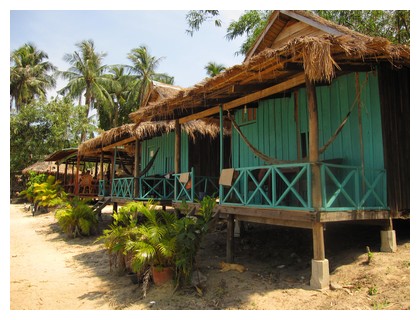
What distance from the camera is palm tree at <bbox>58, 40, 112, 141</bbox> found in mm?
28433

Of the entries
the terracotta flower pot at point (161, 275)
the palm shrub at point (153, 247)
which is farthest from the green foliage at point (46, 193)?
the terracotta flower pot at point (161, 275)

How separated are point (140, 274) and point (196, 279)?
1.04 meters

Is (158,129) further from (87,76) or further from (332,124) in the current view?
(87,76)

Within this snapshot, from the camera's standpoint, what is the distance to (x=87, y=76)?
95.1 feet

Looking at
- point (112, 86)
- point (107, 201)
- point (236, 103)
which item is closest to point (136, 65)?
point (112, 86)

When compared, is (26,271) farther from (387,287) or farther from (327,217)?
(387,287)

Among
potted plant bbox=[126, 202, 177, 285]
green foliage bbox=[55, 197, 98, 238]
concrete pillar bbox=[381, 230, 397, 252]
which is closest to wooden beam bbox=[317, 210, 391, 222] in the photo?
concrete pillar bbox=[381, 230, 397, 252]

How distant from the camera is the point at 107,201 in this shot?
12.6m

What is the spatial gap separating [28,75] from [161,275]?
102ft

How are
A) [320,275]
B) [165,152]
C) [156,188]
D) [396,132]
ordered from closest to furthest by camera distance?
[320,275], [396,132], [156,188], [165,152]

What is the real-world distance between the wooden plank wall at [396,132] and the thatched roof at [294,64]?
423mm

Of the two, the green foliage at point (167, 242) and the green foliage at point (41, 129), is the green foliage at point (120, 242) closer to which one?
the green foliage at point (167, 242)

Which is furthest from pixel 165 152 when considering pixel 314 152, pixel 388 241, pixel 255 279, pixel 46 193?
pixel 46 193

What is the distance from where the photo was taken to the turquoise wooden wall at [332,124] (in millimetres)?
6172
